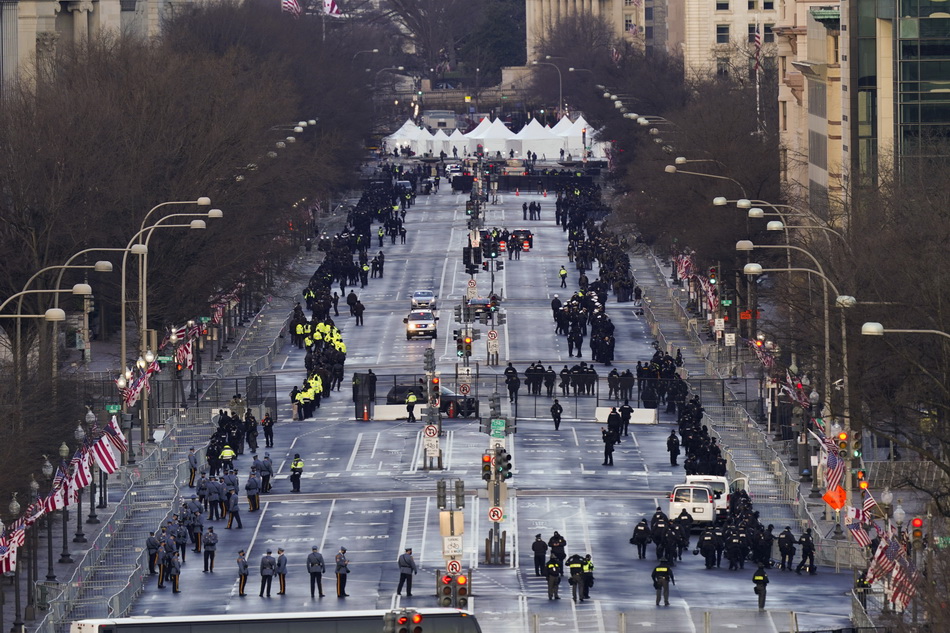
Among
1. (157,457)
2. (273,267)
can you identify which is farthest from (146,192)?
(157,457)

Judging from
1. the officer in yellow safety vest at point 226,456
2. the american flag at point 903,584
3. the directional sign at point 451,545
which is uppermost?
the american flag at point 903,584

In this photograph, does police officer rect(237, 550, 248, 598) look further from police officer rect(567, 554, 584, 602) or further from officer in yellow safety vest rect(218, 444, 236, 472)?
officer in yellow safety vest rect(218, 444, 236, 472)

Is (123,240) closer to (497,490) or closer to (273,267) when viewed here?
(273,267)

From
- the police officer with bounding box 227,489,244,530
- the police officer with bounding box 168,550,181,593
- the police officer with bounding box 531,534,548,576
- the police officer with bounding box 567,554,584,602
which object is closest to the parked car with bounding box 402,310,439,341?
the police officer with bounding box 227,489,244,530

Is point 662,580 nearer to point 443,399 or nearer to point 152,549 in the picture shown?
point 152,549

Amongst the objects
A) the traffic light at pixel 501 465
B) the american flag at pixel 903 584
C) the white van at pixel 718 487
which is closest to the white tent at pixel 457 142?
the white van at pixel 718 487

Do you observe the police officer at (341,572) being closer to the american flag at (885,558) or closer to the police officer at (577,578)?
the police officer at (577,578)
